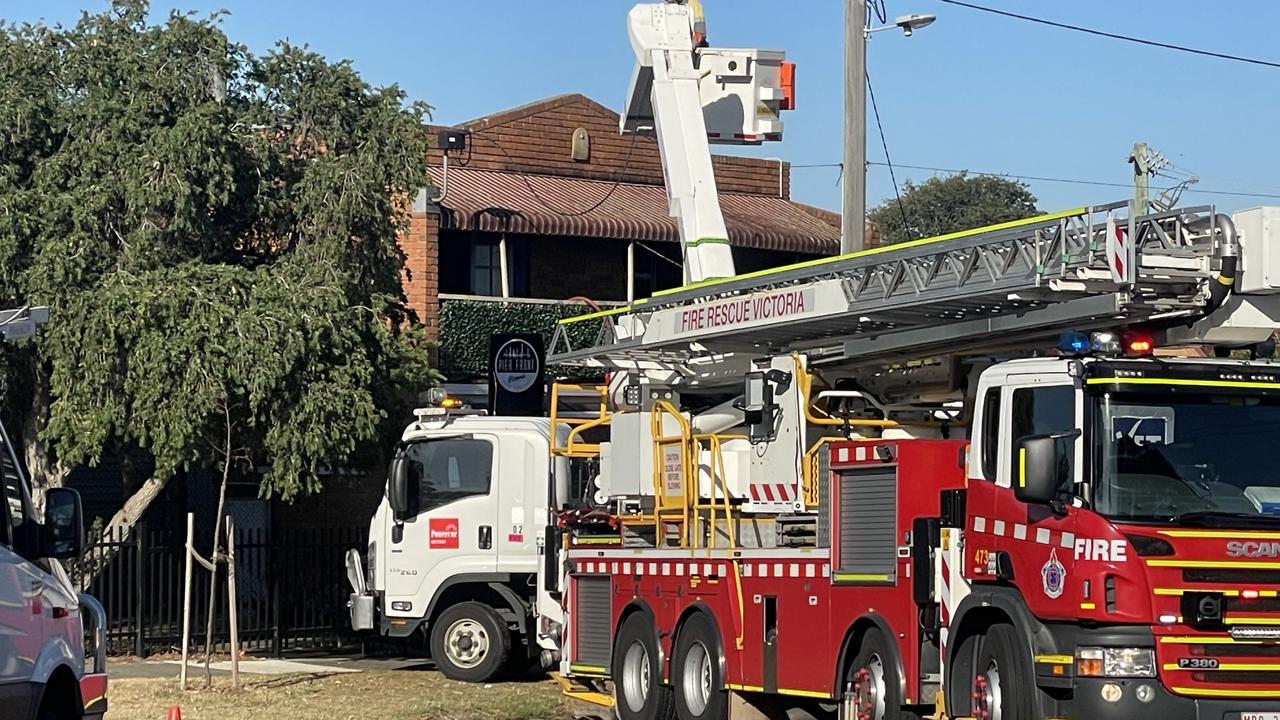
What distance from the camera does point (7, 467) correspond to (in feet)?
31.1

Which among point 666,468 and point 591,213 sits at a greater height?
point 591,213

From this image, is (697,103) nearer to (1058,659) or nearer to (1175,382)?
(1175,382)

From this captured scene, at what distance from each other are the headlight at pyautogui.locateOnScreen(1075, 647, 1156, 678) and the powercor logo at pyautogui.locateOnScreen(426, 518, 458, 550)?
10843 mm

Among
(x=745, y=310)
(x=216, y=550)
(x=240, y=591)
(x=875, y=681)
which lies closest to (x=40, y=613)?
(x=875, y=681)

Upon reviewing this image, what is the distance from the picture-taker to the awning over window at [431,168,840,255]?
30.1m

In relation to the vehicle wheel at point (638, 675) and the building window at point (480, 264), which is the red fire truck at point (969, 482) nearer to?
the vehicle wheel at point (638, 675)

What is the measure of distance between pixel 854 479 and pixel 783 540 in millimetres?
1297

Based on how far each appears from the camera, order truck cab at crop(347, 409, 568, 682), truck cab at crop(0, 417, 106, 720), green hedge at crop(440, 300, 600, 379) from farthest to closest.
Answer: green hedge at crop(440, 300, 600, 379), truck cab at crop(347, 409, 568, 682), truck cab at crop(0, 417, 106, 720)

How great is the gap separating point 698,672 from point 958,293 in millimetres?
4940

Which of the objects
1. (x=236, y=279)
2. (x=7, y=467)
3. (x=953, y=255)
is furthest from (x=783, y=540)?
(x=236, y=279)

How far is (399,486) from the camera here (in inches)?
786

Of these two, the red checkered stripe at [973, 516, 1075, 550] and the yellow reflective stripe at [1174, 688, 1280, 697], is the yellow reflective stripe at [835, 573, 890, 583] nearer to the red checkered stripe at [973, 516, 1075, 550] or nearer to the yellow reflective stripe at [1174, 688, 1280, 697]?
the red checkered stripe at [973, 516, 1075, 550]

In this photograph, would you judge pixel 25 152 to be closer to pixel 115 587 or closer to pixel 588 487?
pixel 115 587

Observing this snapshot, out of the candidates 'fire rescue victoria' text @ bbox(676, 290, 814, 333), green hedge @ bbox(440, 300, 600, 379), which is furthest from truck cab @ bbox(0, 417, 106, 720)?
green hedge @ bbox(440, 300, 600, 379)
